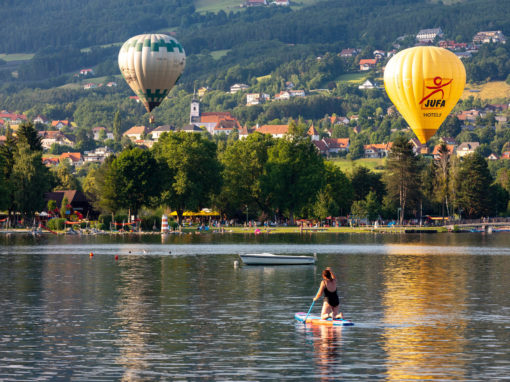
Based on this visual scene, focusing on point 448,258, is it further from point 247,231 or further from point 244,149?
point 244,149

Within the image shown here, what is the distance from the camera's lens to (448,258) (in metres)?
103

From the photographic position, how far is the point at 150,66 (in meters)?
132

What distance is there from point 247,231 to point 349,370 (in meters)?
149

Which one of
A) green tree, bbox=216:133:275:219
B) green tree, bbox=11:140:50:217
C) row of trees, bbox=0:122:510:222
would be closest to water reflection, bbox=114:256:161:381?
row of trees, bbox=0:122:510:222

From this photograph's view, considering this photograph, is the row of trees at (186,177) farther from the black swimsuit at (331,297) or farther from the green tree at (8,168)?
the black swimsuit at (331,297)

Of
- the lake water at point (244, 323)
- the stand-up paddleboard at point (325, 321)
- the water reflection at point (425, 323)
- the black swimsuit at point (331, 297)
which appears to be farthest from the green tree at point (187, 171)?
the black swimsuit at point (331, 297)

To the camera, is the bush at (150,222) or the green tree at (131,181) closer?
the green tree at (131,181)

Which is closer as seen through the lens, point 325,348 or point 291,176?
point 325,348

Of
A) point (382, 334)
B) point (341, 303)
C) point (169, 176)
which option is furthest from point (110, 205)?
point (382, 334)

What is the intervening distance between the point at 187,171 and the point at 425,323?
438 feet

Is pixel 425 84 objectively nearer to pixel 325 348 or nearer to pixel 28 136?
pixel 325 348

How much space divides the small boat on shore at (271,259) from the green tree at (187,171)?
84.6 metres

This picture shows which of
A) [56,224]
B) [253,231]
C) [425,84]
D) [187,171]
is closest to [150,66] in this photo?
[425,84]

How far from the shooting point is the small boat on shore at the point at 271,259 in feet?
285
